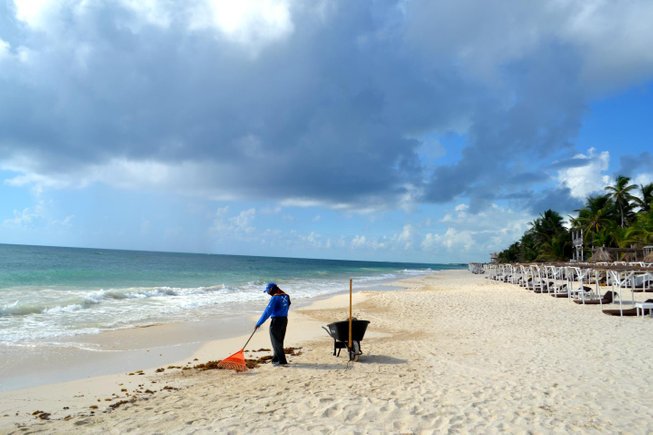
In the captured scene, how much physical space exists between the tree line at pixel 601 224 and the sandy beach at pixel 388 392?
3597 centimetres

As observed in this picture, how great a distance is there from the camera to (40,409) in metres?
5.70

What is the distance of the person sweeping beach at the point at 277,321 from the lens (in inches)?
308

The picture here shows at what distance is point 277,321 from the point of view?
313 inches

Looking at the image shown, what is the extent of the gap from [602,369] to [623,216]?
165 feet

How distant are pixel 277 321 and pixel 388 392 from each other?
2723mm

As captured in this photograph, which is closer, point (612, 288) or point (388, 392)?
point (388, 392)

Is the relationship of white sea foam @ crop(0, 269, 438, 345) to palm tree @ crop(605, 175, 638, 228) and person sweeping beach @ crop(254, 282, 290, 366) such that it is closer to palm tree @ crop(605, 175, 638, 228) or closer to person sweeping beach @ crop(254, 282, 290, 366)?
person sweeping beach @ crop(254, 282, 290, 366)

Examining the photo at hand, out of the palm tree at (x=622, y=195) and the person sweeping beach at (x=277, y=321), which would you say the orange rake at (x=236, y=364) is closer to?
the person sweeping beach at (x=277, y=321)

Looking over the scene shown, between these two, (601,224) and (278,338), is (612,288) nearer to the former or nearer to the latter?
(278,338)

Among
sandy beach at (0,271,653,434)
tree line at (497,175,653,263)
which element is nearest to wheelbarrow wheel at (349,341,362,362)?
sandy beach at (0,271,653,434)

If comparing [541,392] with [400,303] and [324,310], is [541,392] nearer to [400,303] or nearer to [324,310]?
[324,310]

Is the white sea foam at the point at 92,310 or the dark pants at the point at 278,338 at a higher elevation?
the dark pants at the point at 278,338

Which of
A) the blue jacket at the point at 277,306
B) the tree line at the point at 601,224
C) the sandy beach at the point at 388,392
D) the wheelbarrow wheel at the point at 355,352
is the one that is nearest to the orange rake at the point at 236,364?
the sandy beach at the point at 388,392

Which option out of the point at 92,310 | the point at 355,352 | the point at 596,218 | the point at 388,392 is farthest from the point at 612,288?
the point at 596,218
